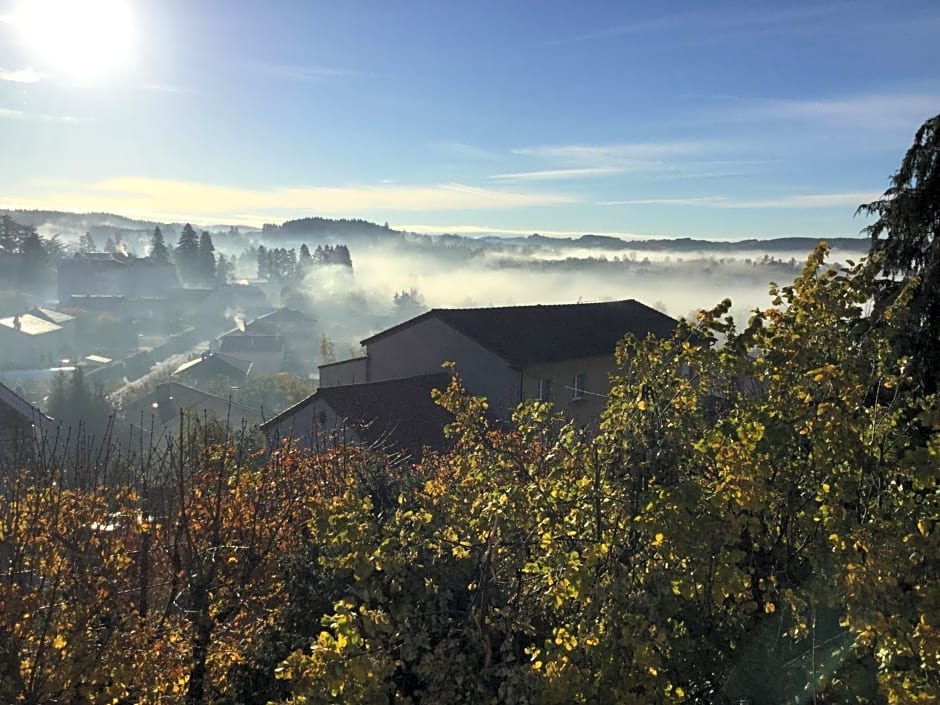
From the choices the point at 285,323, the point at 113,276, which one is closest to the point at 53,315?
the point at 285,323

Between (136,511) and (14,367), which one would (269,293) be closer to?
(14,367)

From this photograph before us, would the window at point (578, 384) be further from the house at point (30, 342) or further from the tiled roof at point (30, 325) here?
the tiled roof at point (30, 325)

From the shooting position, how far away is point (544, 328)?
31.6 metres

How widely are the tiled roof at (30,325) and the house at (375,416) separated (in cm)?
8902

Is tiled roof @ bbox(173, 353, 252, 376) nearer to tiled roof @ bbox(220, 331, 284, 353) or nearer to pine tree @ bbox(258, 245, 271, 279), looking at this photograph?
tiled roof @ bbox(220, 331, 284, 353)

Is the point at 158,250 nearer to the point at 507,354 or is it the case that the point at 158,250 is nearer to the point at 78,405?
the point at 78,405

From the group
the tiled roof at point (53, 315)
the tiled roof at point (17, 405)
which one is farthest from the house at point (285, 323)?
the tiled roof at point (17, 405)

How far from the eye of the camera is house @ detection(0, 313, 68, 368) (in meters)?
93.5

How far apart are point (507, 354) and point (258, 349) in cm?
6777

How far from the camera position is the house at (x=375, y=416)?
890 inches

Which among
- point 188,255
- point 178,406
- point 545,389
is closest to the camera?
point 545,389

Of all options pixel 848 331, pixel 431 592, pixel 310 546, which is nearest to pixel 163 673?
pixel 310 546

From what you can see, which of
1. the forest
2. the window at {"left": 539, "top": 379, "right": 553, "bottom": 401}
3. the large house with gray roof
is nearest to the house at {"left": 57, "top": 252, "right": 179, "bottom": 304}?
the large house with gray roof

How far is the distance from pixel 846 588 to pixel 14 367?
3780 inches
